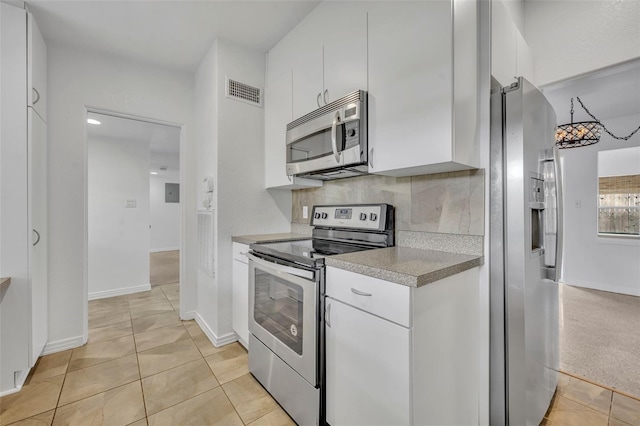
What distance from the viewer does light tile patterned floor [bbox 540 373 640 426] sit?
1.55 meters

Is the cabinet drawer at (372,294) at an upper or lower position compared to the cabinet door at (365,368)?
upper

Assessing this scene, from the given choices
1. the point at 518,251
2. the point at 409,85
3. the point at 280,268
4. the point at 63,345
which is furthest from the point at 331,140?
the point at 63,345

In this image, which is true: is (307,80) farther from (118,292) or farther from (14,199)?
(118,292)

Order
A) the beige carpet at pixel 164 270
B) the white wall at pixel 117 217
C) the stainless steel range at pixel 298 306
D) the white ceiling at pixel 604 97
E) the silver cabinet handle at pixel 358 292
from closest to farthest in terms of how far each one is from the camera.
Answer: the silver cabinet handle at pixel 358 292
the stainless steel range at pixel 298 306
the white ceiling at pixel 604 97
the white wall at pixel 117 217
the beige carpet at pixel 164 270

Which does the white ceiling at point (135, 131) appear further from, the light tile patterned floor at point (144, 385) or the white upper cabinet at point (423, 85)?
the white upper cabinet at point (423, 85)

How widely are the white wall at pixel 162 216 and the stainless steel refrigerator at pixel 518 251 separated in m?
8.23

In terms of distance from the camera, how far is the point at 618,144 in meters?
4.01

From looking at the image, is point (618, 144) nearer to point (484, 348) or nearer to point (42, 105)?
point (484, 348)

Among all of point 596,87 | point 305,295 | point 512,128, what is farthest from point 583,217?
point 305,295

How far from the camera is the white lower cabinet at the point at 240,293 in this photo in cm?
218

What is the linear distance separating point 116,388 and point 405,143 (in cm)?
232

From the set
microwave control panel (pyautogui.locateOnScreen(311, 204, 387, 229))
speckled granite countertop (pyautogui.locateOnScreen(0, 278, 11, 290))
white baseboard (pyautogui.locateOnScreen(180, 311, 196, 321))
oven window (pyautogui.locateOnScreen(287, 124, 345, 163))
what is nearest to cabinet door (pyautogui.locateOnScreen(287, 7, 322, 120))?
oven window (pyautogui.locateOnScreen(287, 124, 345, 163))

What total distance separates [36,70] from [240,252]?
195 cm

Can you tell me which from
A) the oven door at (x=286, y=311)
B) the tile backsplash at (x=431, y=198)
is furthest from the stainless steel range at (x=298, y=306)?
the tile backsplash at (x=431, y=198)
